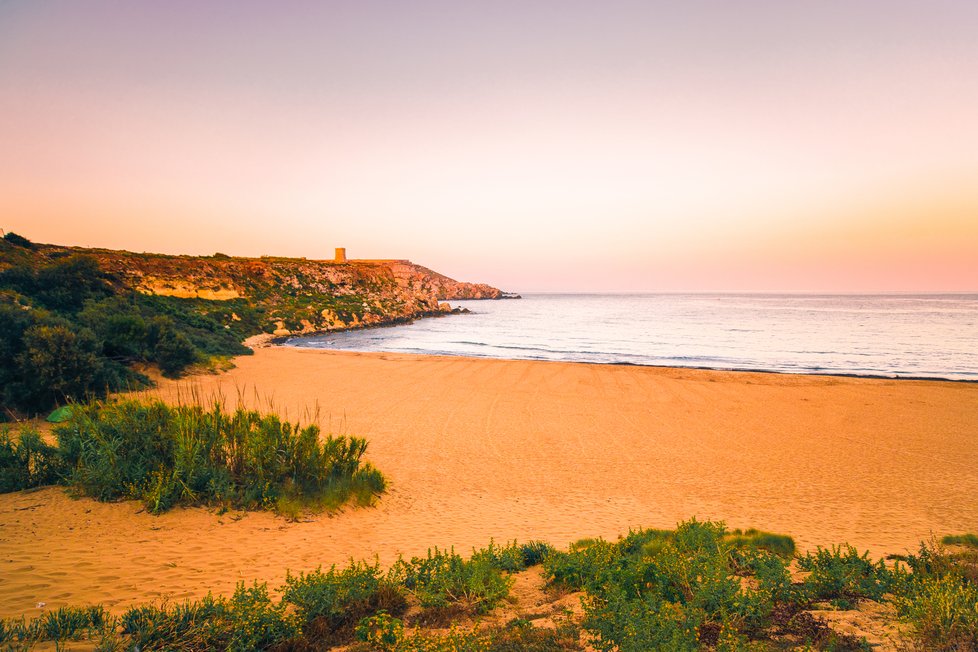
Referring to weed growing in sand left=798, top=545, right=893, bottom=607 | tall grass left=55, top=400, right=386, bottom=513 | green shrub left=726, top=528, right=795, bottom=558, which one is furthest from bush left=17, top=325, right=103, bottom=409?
weed growing in sand left=798, top=545, right=893, bottom=607

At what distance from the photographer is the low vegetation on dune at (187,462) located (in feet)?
23.4

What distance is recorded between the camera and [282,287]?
54500 millimetres

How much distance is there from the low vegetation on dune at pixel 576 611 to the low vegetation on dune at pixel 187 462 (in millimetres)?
2955

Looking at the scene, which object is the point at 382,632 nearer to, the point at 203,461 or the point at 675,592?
the point at 675,592

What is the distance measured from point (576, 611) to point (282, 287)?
2218 inches

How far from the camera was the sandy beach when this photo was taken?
5734mm

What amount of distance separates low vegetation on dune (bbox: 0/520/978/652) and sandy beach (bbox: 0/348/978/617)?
1029 mm

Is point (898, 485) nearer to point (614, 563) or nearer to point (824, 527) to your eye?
point (824, 527)

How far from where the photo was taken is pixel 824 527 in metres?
7.55

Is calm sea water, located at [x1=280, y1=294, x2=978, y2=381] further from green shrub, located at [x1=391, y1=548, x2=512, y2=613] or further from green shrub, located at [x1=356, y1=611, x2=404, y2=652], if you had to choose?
green shrub, located at [x1=356, y1=611, x2=404, y2=652]

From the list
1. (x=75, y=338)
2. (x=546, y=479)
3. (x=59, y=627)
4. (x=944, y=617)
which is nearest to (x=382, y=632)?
(x=59, y=627)

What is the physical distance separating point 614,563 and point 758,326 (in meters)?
56.7

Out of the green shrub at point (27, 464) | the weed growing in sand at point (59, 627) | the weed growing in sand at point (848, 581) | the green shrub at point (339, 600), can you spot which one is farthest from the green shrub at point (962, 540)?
the green shrub at point (27, 464)

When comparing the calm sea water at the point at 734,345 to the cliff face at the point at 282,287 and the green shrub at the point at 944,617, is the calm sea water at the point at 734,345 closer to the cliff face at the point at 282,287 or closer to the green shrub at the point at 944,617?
the cliff face at the point at 282,287
